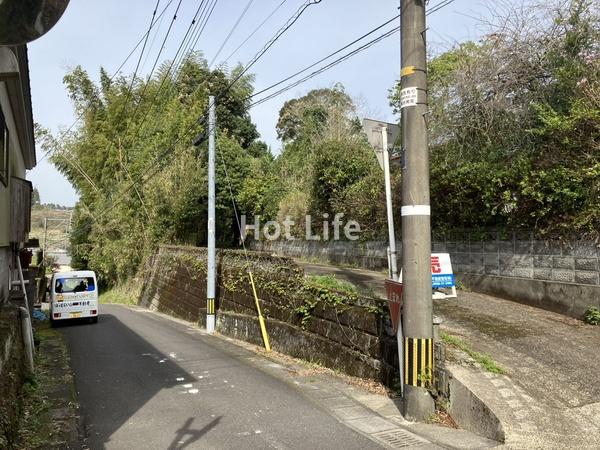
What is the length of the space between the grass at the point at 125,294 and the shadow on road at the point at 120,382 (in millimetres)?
14087

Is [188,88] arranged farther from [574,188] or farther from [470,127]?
[574,188]

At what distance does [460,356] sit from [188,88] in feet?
105

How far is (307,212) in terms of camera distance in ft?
64.4

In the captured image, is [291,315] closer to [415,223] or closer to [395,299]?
[395,299]

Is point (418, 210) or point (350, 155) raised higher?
point (350, 155)

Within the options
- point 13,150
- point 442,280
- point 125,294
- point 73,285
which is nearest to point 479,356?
point 442,280

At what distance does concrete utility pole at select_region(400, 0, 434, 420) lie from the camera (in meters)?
5.56

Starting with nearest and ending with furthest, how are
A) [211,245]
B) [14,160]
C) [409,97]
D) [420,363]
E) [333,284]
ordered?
1. [420,363]
2. [409,97]
3. [333,284]
4. [14,160]
5. [211,245]

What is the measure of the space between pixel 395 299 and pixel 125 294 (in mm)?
26063

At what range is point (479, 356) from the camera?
5918mm

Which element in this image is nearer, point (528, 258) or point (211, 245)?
point (528, 258)

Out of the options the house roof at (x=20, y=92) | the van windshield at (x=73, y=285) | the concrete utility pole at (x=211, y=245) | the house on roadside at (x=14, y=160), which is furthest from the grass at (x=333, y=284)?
the van windshield at (x=73, y=285)

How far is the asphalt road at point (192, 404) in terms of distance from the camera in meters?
5.06
